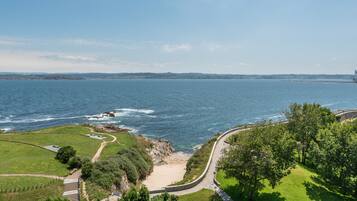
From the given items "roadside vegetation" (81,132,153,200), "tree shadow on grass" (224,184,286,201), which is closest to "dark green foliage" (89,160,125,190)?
"roadside vegetation" (81,132,153,200)

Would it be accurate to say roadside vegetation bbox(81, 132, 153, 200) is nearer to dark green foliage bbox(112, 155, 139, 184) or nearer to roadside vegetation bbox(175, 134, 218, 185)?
Answer: dark green foliage bbox(112, 155, 139, 184)

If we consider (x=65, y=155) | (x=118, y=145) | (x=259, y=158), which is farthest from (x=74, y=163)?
(x=259, y=158)

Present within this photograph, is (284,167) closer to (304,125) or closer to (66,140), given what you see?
(304,125)

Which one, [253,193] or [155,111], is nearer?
[253,193]

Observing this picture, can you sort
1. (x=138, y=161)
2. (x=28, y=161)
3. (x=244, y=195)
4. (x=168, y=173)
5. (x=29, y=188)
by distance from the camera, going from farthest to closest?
(x=168, y=173) → (x=138, y=161) → (x=28, y=161) → (x=244, y=195) → (x=29, y=188)

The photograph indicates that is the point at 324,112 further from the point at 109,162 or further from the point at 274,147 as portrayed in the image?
the point at 109,162

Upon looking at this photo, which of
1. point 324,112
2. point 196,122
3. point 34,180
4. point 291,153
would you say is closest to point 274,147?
point 291,153

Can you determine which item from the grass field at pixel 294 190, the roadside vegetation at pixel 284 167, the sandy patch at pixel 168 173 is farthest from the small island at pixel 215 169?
the sandy patch at pixel 168 173
